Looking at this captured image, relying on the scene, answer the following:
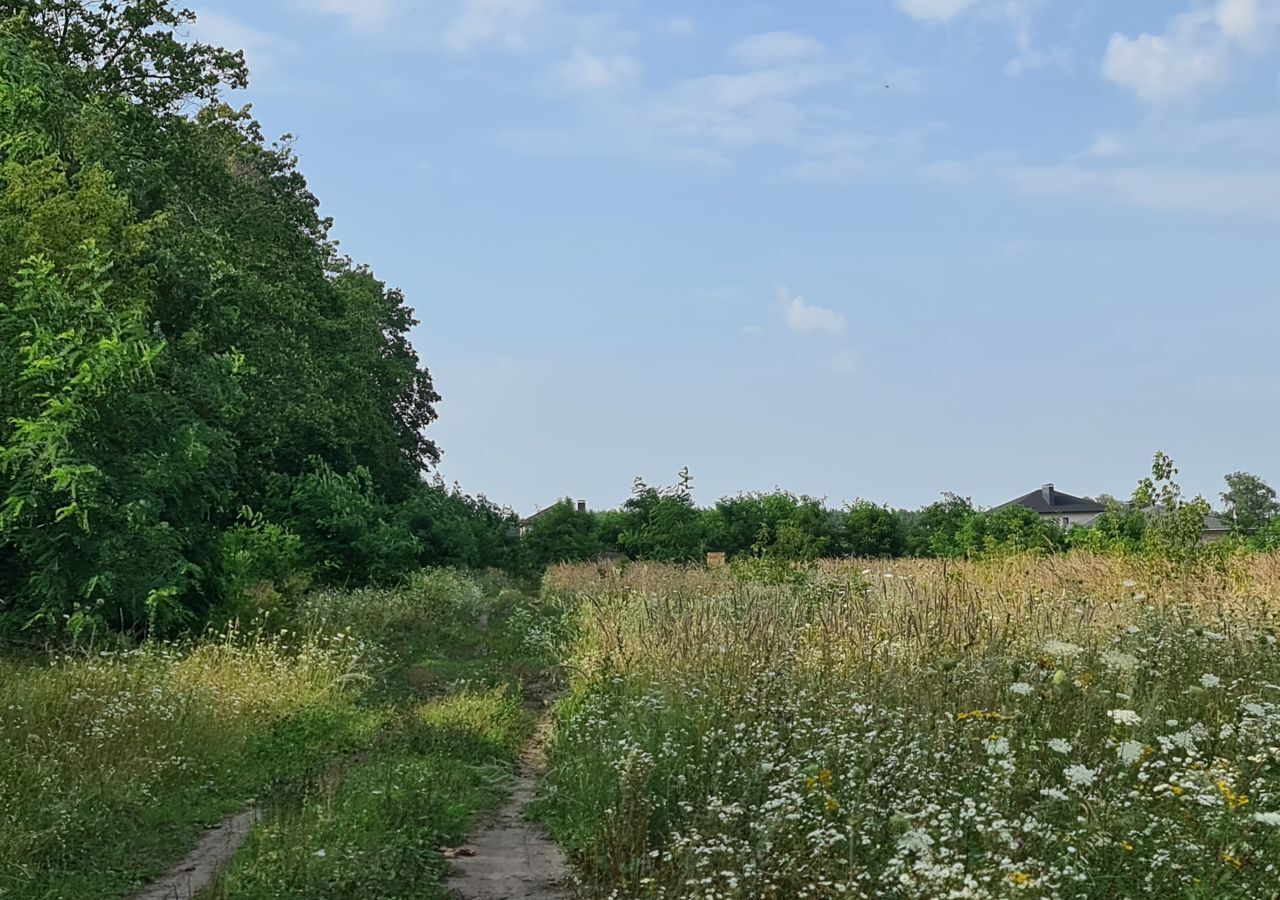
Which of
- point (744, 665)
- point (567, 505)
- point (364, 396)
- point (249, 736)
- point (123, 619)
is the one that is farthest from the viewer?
point (567, 505)

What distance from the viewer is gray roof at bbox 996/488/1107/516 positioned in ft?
248

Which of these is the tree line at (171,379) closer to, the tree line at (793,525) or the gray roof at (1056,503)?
the tree line at (793,525)

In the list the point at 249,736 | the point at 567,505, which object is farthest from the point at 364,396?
the point at 249,736

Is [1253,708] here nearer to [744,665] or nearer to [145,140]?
[744,665]

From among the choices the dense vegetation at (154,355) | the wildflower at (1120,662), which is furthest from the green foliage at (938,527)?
the wildflower at (1120,662)

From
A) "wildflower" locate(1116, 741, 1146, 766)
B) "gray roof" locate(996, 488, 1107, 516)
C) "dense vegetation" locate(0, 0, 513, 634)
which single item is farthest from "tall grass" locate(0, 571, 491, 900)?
"gray roof" locate(996, 488, 1107, 516)

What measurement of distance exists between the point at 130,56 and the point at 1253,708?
21029 mm

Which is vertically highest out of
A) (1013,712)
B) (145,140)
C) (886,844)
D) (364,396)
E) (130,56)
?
(130,56)

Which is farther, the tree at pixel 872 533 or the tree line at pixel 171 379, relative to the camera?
the tree at pixel 872 533

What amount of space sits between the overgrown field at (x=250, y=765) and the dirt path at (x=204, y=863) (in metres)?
0.11

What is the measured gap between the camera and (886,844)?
461 cm

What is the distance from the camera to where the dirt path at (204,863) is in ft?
18.2

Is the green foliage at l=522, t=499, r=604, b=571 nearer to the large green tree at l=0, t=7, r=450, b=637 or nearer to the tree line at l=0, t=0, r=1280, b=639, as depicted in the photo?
the tree line at l=0, t=0, r=1280, b=639

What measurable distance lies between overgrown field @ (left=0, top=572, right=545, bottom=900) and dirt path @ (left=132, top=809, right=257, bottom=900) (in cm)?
11
